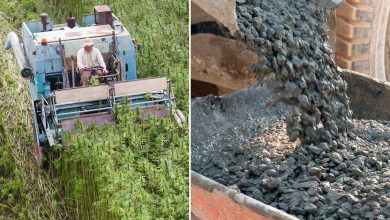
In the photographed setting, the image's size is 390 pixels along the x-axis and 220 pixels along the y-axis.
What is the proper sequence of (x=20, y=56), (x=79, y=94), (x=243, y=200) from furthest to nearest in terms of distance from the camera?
→ (x=20, y=56)
(x=79, y=94)
(x=243, y=200)

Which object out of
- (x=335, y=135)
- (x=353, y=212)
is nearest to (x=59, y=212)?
(x=335, y=135)

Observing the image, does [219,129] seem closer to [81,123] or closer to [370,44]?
[81,123]

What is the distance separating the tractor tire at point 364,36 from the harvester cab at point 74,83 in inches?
28.3

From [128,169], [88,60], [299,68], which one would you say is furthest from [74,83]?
[299,68]

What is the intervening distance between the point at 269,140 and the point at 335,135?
8.4 inches

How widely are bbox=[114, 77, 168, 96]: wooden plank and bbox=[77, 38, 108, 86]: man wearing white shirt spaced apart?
0.38 feet

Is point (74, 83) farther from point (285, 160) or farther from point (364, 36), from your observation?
point (364, 36)

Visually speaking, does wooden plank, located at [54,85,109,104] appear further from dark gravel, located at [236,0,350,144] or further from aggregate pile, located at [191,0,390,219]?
dark gravel, located at [236,0,350,144]

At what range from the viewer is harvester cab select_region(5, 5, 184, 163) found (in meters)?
2.53

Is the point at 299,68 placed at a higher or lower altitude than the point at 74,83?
higher


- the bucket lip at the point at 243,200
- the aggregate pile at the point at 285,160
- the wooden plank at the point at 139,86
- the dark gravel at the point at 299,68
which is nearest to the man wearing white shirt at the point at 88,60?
the wooden plank at the point at 139,86

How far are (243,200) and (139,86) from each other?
0.97 metres

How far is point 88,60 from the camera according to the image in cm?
263

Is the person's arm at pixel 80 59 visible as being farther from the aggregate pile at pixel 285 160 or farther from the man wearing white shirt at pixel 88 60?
the aggregate pile at pixel 285 160
